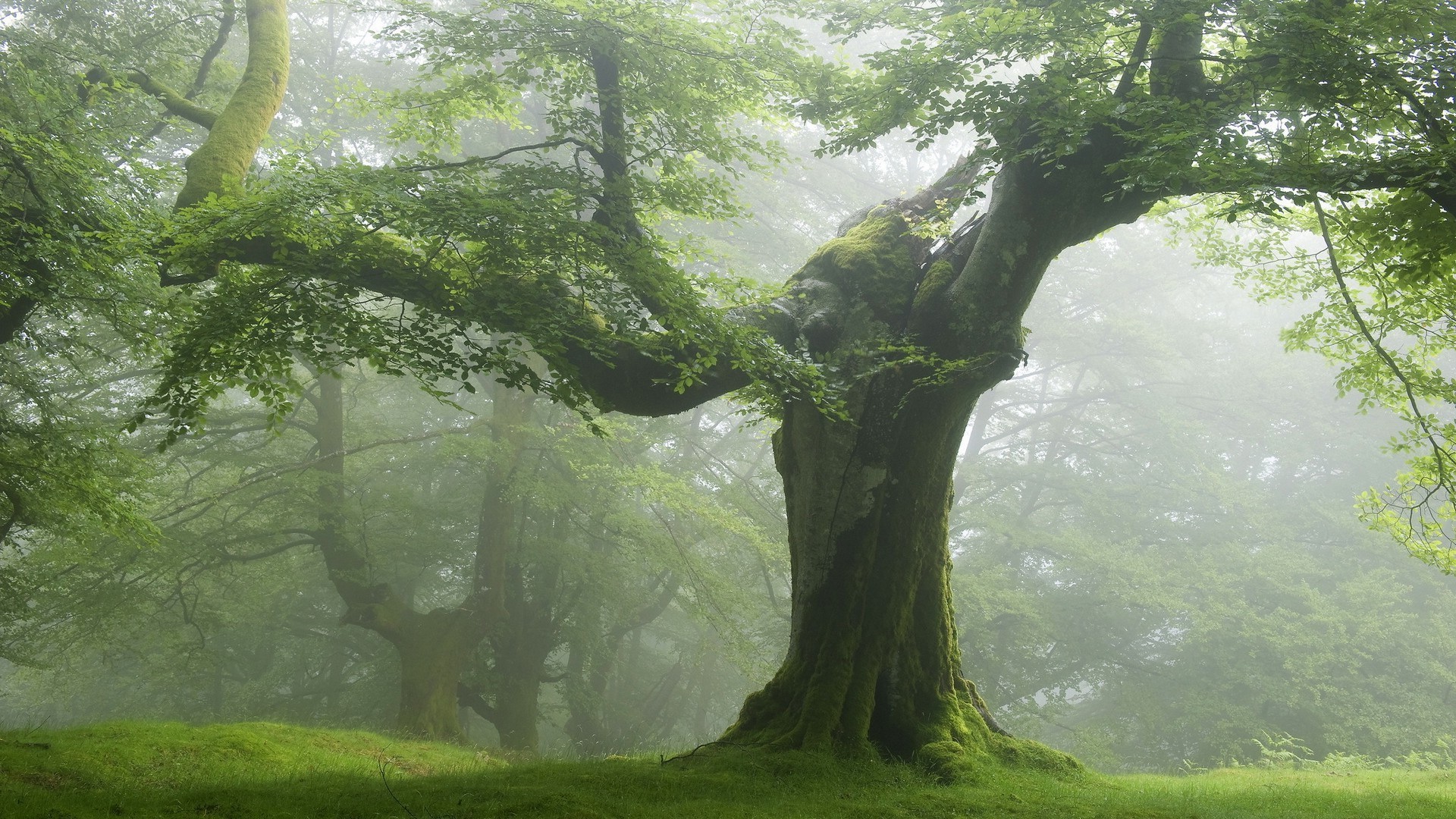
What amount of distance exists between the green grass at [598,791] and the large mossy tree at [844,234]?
0.60 metres

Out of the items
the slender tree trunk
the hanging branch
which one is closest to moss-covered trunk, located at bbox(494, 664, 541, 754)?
the slender tree trunk

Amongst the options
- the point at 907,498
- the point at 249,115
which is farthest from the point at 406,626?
the point at 907,498

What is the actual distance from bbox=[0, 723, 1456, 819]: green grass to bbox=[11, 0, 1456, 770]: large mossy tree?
0.60m

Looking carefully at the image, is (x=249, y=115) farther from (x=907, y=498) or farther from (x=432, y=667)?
(x=432, y=667)

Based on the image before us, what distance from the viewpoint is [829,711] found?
6.08 meters

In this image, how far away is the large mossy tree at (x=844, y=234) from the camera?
5188mm

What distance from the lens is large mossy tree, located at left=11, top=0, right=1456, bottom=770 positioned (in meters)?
5.19

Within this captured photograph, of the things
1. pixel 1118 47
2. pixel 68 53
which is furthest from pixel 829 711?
Result: pixel 68 53

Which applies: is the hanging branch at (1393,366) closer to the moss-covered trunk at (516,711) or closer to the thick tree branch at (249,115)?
the thick tree branch at (249,115)

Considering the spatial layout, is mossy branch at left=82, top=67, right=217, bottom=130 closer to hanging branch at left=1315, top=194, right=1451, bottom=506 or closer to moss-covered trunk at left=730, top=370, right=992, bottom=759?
moss-covered trunk at left=730, top=370, right=992, bottom=759

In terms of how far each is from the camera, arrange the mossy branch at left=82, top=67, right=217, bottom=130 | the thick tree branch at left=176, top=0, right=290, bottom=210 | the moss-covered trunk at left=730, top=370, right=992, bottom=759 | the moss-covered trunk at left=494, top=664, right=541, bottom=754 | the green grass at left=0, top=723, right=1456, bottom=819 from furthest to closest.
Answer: the moss-covered trunk at left=494, top=664, right=541, bottom=754
the mossy branch at left=82, top=67, right=217, bottom=130
the thick tree branch at left=176, top=0, right=290, bottom=210
the moss-covered trunk at left=730, top=370, right=992, bottom=759
the green grass at left=0, top=723, right=1456, bottom=819

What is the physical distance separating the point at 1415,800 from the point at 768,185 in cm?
1906

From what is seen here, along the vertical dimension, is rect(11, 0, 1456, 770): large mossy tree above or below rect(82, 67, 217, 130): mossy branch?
below

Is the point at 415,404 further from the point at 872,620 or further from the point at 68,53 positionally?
the point at 872,620
